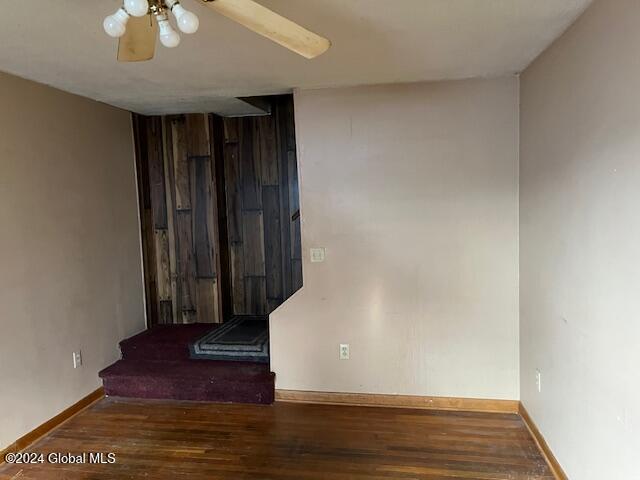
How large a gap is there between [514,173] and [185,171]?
9.56 ft

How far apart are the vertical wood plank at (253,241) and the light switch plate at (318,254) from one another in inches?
50.5

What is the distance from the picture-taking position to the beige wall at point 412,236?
9.77 ft

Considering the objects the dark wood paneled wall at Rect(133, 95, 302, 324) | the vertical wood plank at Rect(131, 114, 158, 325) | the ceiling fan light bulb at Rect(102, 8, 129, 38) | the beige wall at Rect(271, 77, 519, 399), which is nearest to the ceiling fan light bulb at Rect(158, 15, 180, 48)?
the ceiling fan light bulb at Rect(102, 8, 129, 38)

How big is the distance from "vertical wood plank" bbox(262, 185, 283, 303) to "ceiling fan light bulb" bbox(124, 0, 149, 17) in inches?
117

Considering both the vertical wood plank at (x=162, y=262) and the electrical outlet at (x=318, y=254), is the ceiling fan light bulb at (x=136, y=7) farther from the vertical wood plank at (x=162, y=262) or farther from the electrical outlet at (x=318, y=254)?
the vertical wood plank at (x=162, y=262)

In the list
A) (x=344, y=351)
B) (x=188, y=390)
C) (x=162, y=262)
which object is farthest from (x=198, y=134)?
(x=344, y=351)

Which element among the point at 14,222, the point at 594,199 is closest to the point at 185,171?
the point at 14,222

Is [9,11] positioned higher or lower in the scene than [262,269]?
higher

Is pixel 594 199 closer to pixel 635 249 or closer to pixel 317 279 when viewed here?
pixel 635 249

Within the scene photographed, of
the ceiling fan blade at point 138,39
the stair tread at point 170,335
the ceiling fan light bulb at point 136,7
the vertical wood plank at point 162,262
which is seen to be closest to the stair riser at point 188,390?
the stair tread at point 170,335

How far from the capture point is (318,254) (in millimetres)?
3217

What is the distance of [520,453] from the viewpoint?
101 inches

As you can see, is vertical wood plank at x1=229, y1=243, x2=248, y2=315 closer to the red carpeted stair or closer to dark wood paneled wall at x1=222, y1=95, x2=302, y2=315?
dark wood paneled wall at x1=222, y1=95, x2=302, y2=315

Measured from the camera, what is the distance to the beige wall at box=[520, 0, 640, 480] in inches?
62.9
